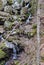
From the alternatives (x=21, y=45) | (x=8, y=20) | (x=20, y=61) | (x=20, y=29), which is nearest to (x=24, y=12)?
(x=8, y=20)

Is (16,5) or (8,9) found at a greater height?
(16,5)

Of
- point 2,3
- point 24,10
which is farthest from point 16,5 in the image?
point 2,3

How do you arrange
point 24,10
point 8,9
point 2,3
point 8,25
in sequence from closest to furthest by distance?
point 8,25 → point 24,10 → point 8,9 → point 2,3

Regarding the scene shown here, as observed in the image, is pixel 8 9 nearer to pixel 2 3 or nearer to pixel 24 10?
pixel 24 10

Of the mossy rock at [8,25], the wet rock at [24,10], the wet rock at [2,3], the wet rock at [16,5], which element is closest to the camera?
the mossy rock at [8,25]

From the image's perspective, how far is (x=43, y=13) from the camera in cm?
1057

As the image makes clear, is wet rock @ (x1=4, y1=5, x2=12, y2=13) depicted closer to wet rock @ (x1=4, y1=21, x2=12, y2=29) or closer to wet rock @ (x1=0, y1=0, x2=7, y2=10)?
wet rock @ (x1=0, y1=0, x2=7, y2=10)

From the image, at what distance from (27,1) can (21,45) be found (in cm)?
495

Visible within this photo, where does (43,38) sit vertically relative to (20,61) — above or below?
above

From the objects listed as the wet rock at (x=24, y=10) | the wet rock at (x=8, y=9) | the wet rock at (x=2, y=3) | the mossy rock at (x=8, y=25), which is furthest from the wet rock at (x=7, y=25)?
the wet rock at (x=2, y=3)

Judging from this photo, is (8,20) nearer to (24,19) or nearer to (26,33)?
(24,19)

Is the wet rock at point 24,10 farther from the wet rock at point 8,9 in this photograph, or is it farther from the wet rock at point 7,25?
the wet rock at point 7,25

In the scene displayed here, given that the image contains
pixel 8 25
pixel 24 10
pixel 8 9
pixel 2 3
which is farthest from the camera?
pixel 2 3

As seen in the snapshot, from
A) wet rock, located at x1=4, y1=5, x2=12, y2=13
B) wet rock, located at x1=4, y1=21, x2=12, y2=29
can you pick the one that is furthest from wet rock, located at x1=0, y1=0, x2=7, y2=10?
wet rock, located at x1=4, y1=21, x2=12, y2=29
